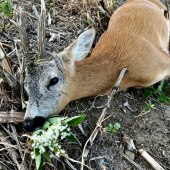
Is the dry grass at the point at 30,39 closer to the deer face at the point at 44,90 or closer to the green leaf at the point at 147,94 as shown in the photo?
the deer face at the point at 44,90

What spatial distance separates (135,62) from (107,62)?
419 millimetres

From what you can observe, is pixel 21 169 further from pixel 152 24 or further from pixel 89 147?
A: pixel 152 24

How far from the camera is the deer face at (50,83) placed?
2199 millimetres

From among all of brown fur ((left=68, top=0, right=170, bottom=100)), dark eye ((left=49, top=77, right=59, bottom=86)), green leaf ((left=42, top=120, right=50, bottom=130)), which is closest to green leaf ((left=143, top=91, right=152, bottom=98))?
brown fur ((left=68, top=0, right=170, bottom=100))

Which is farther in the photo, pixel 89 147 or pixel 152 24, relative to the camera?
pixel 152 24

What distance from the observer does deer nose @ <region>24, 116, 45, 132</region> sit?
206 cm

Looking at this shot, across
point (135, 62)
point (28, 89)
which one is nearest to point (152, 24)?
point (135, 62)

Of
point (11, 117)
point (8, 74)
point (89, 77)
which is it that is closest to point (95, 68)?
point (89, 77)

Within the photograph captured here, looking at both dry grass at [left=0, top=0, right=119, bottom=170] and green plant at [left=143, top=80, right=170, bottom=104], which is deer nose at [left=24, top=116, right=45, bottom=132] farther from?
green plant at [left=143, top=80, right=170, bottom=104]

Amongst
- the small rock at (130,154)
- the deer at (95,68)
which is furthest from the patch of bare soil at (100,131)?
the deer at (95,68)

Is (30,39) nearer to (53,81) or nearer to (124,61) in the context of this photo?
(53,81)

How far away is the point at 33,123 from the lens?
2.09 m

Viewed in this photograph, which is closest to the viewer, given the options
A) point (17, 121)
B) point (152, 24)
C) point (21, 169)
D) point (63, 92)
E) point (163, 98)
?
point (21, 169)

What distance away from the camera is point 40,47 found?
2295mm
